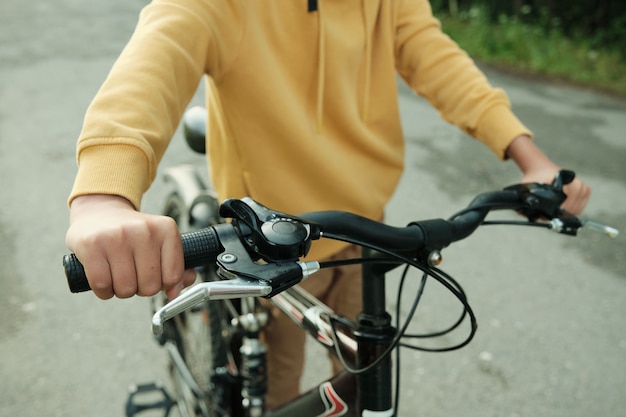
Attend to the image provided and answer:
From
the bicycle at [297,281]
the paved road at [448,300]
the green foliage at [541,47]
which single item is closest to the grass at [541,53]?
the green foliage at [541,47]

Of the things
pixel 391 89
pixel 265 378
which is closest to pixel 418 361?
pixel 265 378

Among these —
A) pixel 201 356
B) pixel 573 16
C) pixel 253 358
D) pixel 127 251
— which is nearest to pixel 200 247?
pixel 127 251

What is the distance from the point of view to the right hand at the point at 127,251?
3.08 feet

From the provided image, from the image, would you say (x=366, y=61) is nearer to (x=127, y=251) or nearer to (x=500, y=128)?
(x=500, y=128)

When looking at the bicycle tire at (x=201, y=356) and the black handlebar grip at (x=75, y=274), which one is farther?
the bicycle tire at (x=201, y=356)

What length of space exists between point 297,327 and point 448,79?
90 cm

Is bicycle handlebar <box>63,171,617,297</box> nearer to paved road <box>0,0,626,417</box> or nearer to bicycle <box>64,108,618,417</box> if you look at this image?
bicycle <box>64,108,618,417</box>

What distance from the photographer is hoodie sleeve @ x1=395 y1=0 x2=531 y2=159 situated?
1708 mm

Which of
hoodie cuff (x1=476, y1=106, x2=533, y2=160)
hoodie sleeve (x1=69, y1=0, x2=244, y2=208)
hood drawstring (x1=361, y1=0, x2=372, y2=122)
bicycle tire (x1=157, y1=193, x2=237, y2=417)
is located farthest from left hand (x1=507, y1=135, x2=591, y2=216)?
bicycle tire (x1=157, y1=193, x2=237, y2=417)

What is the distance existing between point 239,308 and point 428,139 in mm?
3859

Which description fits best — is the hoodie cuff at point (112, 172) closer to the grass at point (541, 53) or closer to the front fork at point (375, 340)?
the front fork at point (375, 340)

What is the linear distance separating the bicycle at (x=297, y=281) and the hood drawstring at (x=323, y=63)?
1.54ft

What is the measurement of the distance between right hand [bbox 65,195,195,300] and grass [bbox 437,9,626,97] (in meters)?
6.78

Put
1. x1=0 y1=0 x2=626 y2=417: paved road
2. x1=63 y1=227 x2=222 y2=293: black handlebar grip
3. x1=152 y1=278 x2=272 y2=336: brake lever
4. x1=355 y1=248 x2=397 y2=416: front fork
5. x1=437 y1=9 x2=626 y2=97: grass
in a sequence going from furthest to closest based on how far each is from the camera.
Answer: x1=437 y1=9 x2=626 y2=97: grass → x1=0 y1=0 x2=626 y2=417: paved road → x1=355 y1=248 x2=397 y2=416: front fork → x1=63 y1=227 x2=222 y2=293: black handlebar grip → x1=152 y1=278 x2=272 y2=336: brake lever
